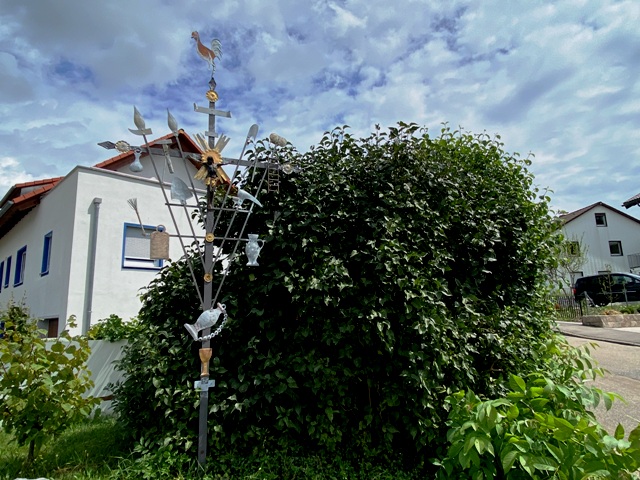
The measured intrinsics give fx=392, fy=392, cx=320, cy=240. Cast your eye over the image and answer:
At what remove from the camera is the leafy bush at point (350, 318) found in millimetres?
2963

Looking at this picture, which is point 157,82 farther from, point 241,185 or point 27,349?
point 27,349

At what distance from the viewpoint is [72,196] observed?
27.1ft

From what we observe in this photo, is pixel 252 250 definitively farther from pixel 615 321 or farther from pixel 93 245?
pixel 615 321

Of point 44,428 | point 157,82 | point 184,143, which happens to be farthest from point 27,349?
point 184,143

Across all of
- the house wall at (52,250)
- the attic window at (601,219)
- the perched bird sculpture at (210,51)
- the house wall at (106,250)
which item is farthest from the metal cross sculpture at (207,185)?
the attic window at (601,219)

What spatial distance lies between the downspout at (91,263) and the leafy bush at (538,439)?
7.64m

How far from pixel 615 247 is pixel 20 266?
111 ft

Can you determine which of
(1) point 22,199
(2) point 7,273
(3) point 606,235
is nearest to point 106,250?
(1) point 22,199

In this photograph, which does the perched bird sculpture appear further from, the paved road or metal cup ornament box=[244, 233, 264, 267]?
the paved road

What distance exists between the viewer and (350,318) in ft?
9.84

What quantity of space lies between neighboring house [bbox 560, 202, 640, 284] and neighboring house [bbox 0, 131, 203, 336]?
27708mm

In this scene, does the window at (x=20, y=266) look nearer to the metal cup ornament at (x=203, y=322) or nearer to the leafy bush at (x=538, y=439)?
the metal cup ornament at (x=203, y=322)

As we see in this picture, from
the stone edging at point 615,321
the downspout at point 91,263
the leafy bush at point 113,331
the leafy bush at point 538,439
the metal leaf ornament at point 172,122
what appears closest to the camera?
the leafy bush at point 538,439

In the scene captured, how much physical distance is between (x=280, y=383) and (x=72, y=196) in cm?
753
